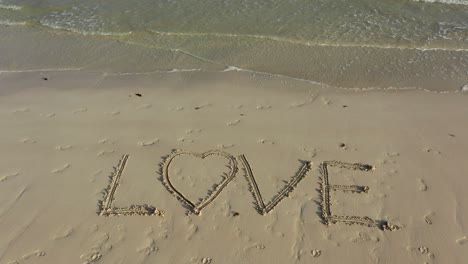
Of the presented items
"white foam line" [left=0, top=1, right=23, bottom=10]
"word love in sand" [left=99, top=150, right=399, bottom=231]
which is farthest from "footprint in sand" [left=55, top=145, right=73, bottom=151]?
"white foam line" [left=0, top=1, right=23, bottom=10]

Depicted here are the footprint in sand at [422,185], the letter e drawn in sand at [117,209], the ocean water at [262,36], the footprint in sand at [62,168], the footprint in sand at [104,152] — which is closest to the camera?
the letter e drawn in sand at [117,209]

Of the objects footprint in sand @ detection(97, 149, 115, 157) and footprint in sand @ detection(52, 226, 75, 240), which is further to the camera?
footprint in sand @ detection(97, 149, 115, 157)

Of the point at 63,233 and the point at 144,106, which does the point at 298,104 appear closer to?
the point at 144,106

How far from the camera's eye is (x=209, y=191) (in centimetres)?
534

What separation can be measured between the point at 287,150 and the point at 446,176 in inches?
83.3

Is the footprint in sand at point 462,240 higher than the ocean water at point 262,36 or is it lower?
lower

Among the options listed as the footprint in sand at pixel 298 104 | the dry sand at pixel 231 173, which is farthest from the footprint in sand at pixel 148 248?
the footprint in sand at pixel 298 104

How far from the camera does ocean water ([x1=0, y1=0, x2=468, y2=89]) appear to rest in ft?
26.4

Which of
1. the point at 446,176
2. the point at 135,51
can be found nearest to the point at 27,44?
the point at 135,51

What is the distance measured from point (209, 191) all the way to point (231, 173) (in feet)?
1.43

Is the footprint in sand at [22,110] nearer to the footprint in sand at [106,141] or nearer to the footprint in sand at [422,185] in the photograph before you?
the footprint in sand at [106,141]

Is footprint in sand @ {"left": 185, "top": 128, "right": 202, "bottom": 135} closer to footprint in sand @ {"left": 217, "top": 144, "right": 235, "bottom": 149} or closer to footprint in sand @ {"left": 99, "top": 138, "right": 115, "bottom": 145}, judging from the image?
footprint in sand @ {"left": 217, "top": 144, "right": 235, "bottom": 149}

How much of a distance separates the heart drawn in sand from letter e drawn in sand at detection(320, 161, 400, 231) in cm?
121

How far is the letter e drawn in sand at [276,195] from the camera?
16.8 ft
